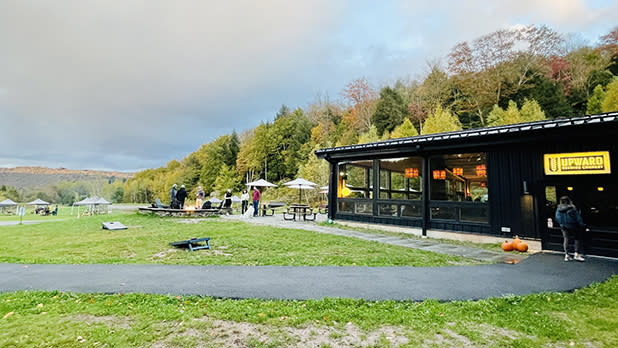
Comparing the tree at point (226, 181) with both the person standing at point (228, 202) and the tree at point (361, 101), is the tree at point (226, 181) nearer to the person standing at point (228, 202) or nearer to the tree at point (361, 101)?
the tree at point (361, 101)

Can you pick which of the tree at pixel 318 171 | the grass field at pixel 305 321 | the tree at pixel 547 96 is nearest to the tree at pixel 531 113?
the tree at pixel 547 96

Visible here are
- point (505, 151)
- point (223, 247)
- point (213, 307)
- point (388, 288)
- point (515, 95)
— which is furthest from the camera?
point (515, 95)

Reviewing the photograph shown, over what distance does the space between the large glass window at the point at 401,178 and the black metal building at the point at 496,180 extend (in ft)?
0.13

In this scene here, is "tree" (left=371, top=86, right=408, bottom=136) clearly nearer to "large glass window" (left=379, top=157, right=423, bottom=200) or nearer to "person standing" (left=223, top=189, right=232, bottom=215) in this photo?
"person standing" (left=223, top=189, right=232, bottom=215)

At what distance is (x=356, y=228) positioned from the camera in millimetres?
11227

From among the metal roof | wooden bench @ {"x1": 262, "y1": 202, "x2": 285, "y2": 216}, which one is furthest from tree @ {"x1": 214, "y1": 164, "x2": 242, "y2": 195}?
the metal roof

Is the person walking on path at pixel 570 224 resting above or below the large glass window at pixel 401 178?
below

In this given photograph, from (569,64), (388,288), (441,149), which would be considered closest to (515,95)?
(569,64)

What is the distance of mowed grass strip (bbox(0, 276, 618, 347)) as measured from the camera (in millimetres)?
2521

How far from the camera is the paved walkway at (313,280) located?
383 centimetres

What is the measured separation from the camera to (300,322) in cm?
288

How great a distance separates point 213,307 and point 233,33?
2114cm

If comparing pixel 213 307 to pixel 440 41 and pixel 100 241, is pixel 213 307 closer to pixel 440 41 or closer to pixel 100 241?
pixel 100 241

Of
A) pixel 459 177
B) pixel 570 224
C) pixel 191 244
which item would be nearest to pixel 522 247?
pixel 570 224
